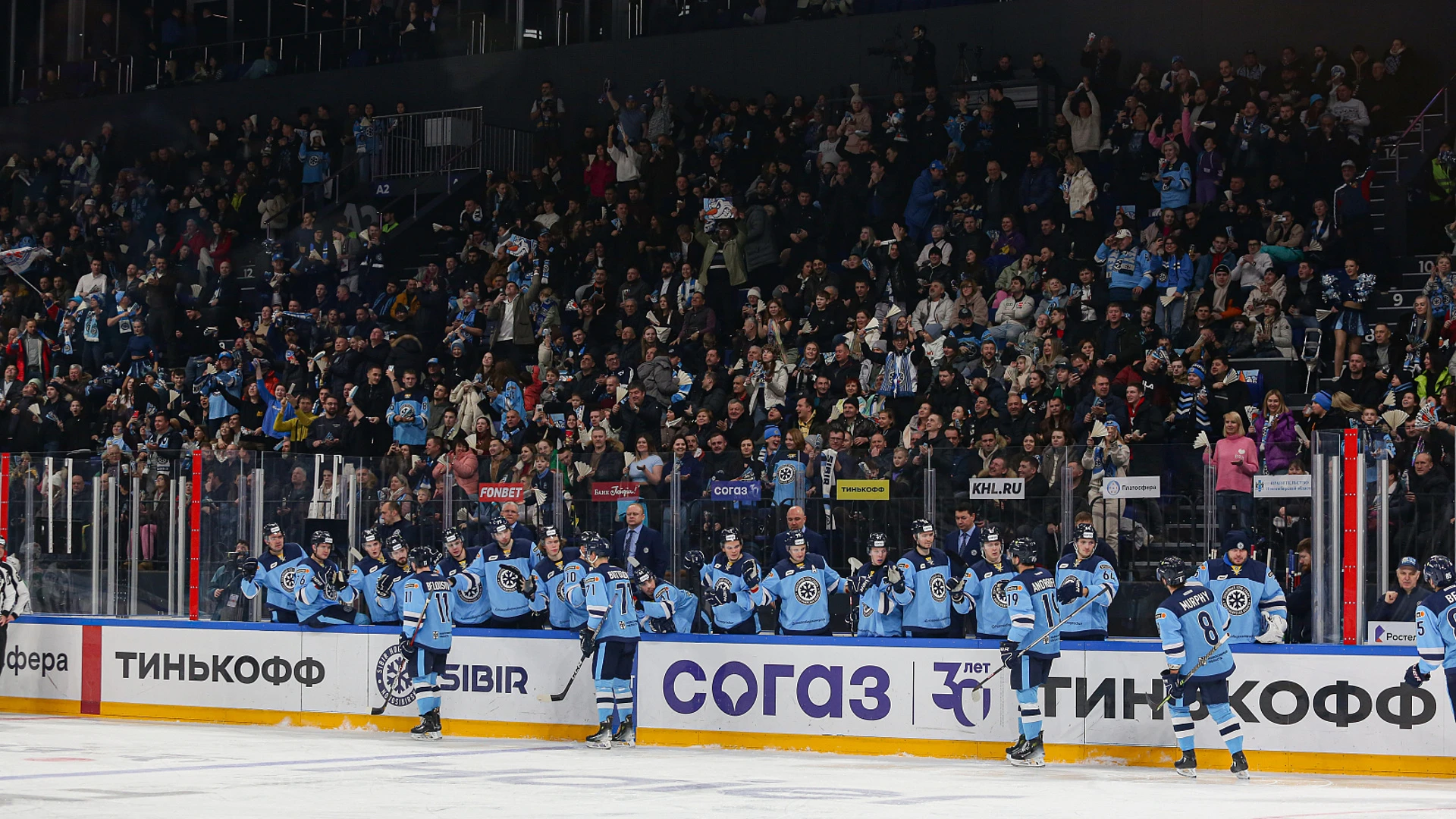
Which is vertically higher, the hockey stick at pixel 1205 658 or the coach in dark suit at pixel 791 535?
the coach in dark suit at pixel 791 535

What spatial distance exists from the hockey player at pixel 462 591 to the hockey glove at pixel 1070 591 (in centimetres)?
479

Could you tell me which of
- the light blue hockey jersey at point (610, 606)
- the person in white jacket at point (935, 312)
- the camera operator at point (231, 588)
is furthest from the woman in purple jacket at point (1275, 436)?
the camera operator at point (231, 588)

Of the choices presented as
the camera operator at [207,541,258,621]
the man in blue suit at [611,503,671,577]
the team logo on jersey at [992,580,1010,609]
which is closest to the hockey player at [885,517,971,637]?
the team logo on jersey at [992,580,1010,609]

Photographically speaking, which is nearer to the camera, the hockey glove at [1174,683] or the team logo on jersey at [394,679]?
the hockey glove at [1174,683]

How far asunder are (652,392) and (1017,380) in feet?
13.2

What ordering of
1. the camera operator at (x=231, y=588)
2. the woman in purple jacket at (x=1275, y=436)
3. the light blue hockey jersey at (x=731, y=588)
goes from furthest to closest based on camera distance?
1. the camera operator at (x=231, y=588)
2. the light blue hockey jersey at (x=731, y=588)
3. the woman in purple jacket at (x=1275, y=436)

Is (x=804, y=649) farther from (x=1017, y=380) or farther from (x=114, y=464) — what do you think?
(x=114, y=464)

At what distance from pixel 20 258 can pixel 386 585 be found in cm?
1392

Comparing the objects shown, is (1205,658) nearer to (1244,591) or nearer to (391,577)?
(1244,591)

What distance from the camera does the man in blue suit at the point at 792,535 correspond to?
47.5ft

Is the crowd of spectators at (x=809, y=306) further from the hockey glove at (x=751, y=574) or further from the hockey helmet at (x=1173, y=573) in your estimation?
the hockey glove at (x=751, y=574)

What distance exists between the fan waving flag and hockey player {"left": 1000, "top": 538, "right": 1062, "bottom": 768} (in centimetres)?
1844

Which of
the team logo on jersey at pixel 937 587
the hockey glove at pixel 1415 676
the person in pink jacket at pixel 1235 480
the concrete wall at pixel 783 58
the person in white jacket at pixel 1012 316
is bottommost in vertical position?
the hockey glove at pixel 1415 676

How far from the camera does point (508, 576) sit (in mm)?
15500
